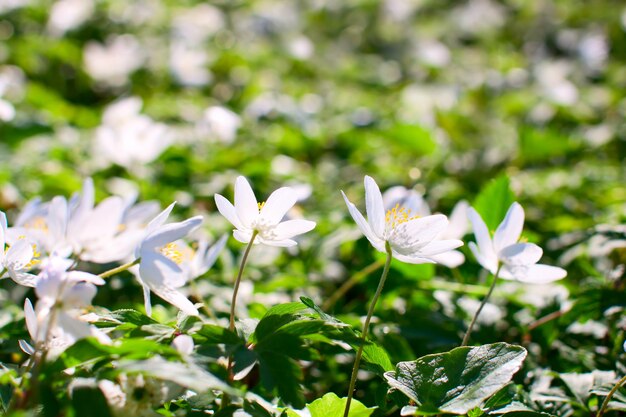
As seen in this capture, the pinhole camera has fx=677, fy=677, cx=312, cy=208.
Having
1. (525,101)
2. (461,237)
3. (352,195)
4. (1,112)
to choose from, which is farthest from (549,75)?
(1,112)

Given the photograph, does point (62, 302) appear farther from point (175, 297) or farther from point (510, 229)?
point (510, 229)

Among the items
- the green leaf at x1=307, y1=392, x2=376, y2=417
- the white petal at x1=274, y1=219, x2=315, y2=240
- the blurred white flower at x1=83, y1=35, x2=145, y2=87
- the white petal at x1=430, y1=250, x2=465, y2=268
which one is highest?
the white petal at x1=274, y1=219, x2=315, y2=240

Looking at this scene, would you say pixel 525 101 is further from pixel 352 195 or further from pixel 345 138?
pixel 352 195

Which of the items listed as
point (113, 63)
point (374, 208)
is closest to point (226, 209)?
point (374, 208)

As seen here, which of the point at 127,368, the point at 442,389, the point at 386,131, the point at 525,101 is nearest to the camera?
the point at 127,368

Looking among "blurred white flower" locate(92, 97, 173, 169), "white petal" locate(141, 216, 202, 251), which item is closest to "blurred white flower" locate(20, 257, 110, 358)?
"white petal" locate(141, 216, 202, 251)

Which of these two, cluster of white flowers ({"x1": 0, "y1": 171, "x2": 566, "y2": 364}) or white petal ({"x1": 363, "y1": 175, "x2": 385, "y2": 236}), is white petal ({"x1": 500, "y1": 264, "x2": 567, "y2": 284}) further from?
white petal ({"x1": 363, "y1": 175, "x2": 385, "y2": 236})

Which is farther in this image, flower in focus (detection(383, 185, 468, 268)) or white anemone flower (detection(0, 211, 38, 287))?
flower in focus (detection(383, 185, 468, 268))
